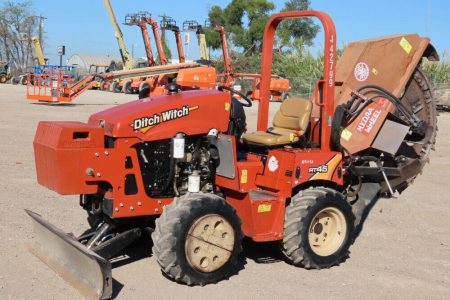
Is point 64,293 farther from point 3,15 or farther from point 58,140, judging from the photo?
point 3,15

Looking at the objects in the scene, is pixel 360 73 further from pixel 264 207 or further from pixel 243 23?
pixel 243 23

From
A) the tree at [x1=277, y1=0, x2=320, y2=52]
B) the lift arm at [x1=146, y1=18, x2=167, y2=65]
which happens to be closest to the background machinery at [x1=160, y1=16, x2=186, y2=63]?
the lift arm at [x1=146, y1=18, x2=167, y2=65]

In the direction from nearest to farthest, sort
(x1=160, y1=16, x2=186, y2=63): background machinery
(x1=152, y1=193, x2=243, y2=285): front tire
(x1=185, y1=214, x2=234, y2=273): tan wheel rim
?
(x1=152, y1=193, x2=243, y2=285): front tire
(x1=185, y1=214, x2=234, y2=273): tan wheel rim
(x1=160, y1=16, x2=186, y2=63): background machinery

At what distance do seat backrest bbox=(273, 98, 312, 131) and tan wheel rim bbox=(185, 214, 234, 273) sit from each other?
1.57 metres

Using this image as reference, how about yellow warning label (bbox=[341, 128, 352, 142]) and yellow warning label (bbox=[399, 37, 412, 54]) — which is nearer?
yellow warning label (bbox=[341, 128, 352, 142])

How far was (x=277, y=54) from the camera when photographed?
47.0m

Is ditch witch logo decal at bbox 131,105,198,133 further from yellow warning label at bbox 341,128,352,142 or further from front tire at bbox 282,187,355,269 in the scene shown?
yellow warning label at bbox 341,128,352,142

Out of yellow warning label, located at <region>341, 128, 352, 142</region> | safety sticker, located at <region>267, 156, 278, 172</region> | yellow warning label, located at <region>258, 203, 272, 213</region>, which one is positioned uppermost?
yellow warning label, located at <region>341, 128, 352, 142</region>

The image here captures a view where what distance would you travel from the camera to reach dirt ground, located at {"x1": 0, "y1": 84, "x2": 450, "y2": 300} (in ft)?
16.4

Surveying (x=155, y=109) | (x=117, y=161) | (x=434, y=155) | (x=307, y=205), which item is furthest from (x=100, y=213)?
(x=434, y=155)

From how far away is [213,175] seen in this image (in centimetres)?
555

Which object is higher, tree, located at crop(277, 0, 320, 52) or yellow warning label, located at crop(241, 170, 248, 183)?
tree, located at crop(277, 0, 320, 52)

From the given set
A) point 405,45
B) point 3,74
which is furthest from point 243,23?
point 405,45

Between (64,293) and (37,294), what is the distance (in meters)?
0.22
